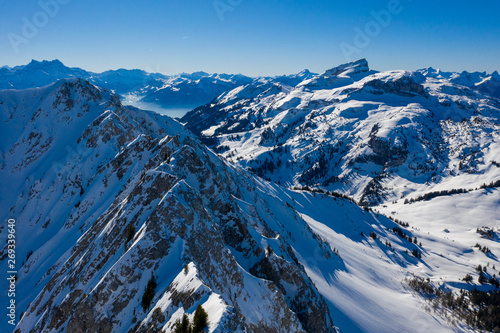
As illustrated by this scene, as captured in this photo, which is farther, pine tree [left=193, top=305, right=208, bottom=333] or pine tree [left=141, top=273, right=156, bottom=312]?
pine tree [left=141, top=273, right=156, bottom=312]

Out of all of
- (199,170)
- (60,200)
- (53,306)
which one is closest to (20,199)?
(60,200)

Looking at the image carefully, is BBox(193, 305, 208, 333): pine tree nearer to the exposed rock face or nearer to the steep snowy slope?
the steep snowy slope


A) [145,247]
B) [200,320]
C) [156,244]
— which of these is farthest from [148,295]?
[200,320]

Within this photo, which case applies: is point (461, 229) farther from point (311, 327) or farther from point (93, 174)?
point (93, 174)

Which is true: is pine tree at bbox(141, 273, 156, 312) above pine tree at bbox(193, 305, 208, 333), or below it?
below

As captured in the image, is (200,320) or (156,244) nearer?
(200,320)

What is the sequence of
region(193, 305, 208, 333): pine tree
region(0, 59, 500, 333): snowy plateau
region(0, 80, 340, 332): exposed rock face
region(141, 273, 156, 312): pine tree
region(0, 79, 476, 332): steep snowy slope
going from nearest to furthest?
1. region(193, 305, 208, 333): pine tree
2. region(141, 273, 156, 312): pine tree
3. region(0, 80, 340, 332): exposed rock face
4. region(0, 79, 476, 332): steep snowy slope
5. region(0, 59, 500, 333): snowy plateau

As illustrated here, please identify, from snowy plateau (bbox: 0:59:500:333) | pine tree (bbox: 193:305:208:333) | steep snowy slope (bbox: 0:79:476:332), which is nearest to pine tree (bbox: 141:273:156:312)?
snowy plateau (bbox: 0:59:500:333)

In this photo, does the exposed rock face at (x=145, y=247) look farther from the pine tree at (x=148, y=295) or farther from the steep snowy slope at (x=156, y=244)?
the pine tree at (x=148, y=295)

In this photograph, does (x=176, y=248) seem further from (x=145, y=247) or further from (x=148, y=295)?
(x=148, y=295)
